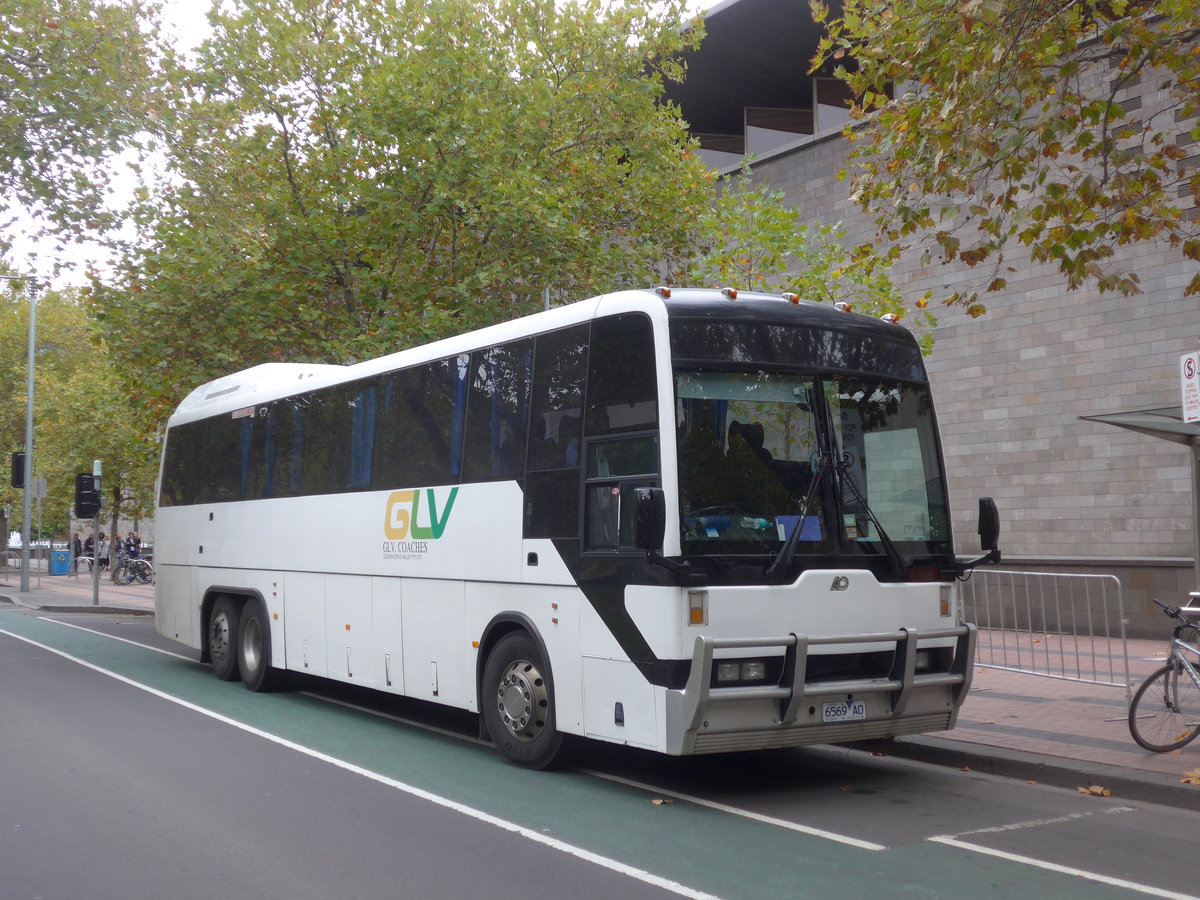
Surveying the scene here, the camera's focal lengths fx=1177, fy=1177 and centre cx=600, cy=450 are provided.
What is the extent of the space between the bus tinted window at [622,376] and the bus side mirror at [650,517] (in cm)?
73

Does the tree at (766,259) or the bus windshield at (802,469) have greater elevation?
the tree at (766,259)

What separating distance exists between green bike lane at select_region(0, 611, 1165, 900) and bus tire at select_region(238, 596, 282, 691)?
2049mm

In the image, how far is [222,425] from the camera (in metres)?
15.0

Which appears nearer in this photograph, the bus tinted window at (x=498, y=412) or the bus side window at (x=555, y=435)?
→ the bus side window at (x=555, y=435)

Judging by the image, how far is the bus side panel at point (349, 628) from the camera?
440 inches

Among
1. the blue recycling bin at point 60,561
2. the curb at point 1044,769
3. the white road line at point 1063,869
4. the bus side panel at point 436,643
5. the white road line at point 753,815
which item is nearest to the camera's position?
the white road line at point 1063,869

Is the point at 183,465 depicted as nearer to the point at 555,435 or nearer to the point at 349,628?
the point at 349,628

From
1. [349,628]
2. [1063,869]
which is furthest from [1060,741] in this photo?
[349,628]

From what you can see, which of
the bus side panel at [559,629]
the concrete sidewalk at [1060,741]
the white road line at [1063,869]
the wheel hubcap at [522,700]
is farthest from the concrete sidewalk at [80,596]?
the white road line at [1063,869]

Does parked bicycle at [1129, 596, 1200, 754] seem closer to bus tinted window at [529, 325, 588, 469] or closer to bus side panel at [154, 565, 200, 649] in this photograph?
bus tinted window at [529, 325, 588, 469]

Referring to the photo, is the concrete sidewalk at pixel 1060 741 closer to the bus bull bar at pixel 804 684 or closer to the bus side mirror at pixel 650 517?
the bus bull bar at pixel 804 684

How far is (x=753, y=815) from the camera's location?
23.6 feet

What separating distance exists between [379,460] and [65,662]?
8.06 metres

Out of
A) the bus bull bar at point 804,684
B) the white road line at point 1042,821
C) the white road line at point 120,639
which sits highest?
the bus bull bar at point 804,684
